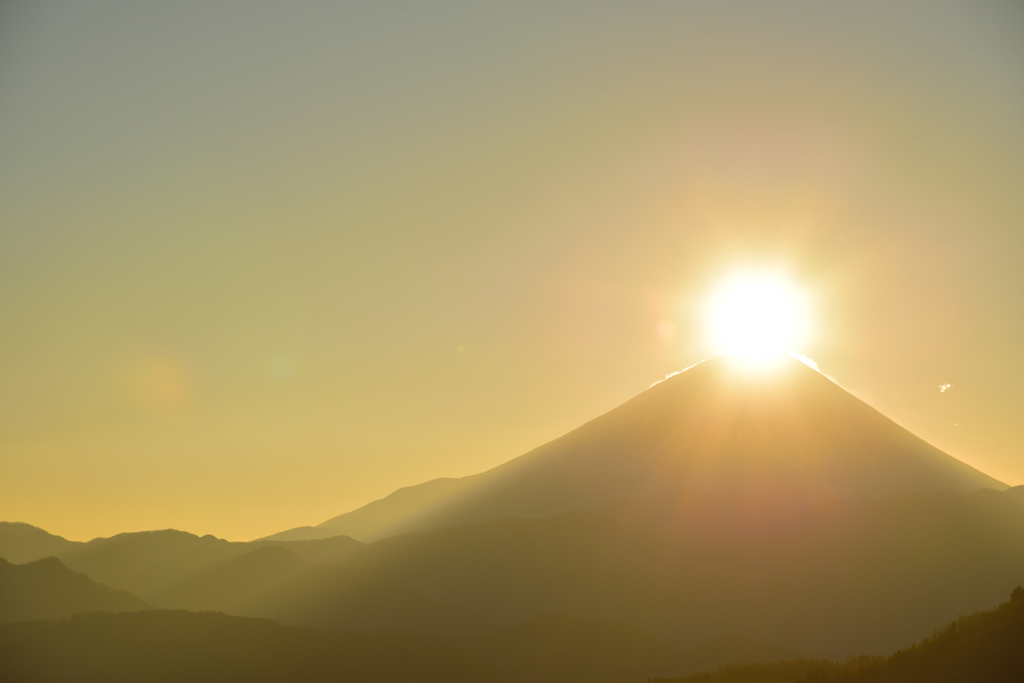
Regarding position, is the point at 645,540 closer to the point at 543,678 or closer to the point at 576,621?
the point at 576,621

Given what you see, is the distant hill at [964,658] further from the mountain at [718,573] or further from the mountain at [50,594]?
the mountain at [50,594]

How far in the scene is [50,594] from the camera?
175m

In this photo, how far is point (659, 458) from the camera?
599 feet

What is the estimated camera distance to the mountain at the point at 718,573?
133m

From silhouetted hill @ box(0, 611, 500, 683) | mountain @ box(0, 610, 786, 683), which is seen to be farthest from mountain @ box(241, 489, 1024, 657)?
silhouetted hill @ box(0, 611, 500, 683)

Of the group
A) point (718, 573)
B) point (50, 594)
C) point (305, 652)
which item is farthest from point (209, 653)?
point (718, 573)

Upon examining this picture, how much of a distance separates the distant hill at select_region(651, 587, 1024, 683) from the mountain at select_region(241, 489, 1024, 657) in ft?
298

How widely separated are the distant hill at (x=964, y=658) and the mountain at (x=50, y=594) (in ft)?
575

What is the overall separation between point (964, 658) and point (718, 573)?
114 m

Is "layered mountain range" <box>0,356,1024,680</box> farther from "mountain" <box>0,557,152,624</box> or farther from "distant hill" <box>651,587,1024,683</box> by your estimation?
"distant hill" <box>651,587,1024,683</box>

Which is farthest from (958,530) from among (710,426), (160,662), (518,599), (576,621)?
(160,662)

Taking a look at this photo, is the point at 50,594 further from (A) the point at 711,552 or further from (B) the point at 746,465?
(B) the point at 746,465

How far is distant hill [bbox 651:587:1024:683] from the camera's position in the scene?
3650 cm

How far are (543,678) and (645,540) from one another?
1771 inches
